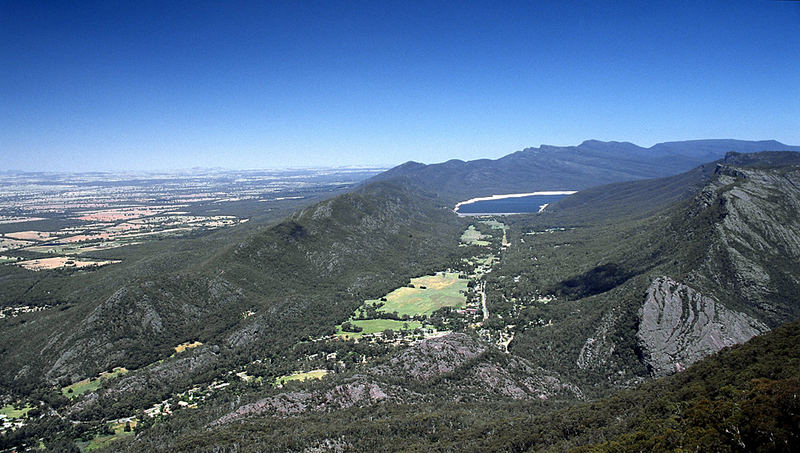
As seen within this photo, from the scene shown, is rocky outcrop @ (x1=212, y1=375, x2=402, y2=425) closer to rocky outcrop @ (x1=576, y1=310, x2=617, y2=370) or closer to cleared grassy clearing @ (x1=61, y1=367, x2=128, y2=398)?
cleared grassy clearing @ (x1=61, y1=367, x2=128, y2=398)

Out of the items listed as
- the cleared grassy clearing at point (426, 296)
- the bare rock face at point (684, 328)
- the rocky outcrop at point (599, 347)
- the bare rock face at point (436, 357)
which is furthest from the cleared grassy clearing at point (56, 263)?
the bare rock face at point (684, 328)

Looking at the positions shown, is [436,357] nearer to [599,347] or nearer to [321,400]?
[321,400]

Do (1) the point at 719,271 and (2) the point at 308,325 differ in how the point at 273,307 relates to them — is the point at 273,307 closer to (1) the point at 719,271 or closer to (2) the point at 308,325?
(2) the point at 308,325

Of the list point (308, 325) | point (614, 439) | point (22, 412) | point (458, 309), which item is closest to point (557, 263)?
point (458, 309)

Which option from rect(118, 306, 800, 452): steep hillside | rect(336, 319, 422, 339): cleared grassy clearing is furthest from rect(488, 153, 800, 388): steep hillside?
rect(336, 319, 422, 339): cleared grassy clearing

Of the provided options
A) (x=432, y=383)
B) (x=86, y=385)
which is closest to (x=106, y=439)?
(x=86, y=385)
